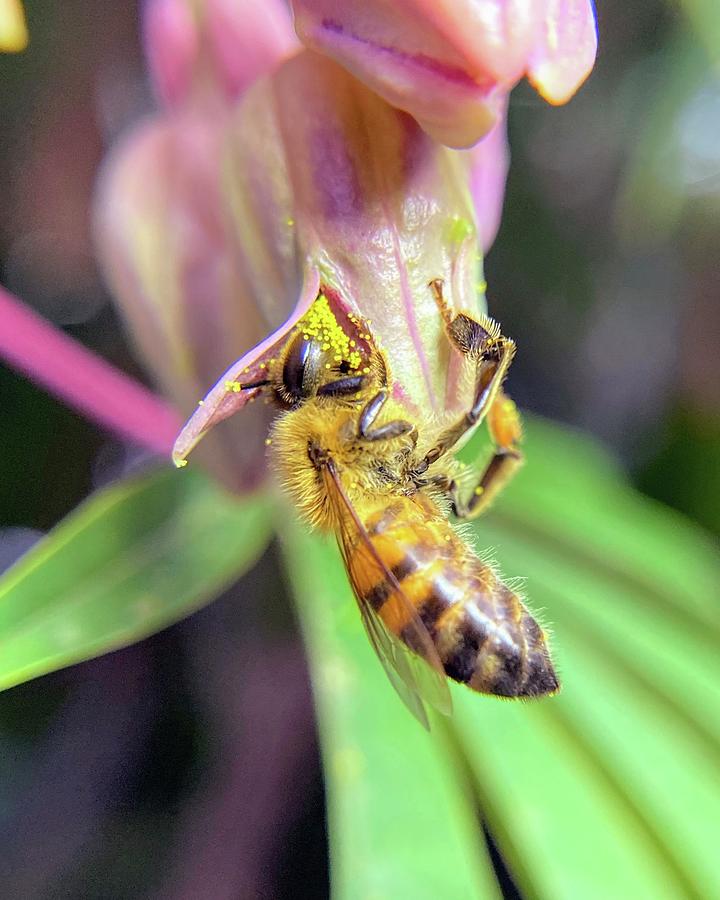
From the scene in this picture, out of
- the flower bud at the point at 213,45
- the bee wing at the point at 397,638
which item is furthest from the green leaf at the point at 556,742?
the flower bud at the point at 213,45

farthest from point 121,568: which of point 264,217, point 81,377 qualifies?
point 264,217

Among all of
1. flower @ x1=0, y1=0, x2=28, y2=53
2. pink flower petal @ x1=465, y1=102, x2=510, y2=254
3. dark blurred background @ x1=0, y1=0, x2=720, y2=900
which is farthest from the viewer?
dark blurred background @ x1=0, y1=0, x2=720, y2=900

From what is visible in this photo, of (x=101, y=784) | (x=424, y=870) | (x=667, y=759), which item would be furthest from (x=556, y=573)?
(x=101, y=784)

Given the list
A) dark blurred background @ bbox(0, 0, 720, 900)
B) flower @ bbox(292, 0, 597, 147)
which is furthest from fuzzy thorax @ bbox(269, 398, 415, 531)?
dark blurred background @ bbox(0, 0, 720, 900)

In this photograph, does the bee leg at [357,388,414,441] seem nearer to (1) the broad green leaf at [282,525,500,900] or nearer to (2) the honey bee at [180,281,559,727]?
(2) the honey bee at [180,281,559,727]

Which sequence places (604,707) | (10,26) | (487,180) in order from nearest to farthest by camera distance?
1. (10,26)
2. (487,180)
3. (604,707)

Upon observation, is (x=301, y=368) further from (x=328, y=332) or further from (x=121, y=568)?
(x=121, y=568)

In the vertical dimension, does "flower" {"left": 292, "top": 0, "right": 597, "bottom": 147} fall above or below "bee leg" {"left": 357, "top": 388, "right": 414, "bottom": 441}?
above

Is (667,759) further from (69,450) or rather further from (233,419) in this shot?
(69,450)
